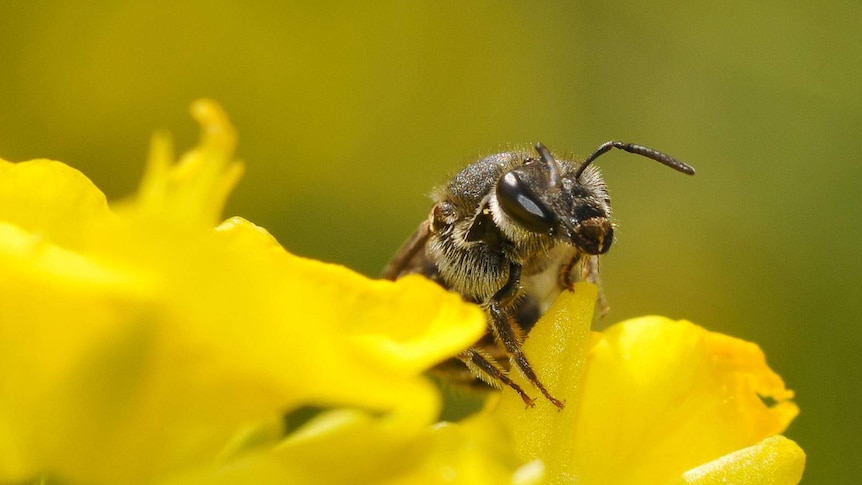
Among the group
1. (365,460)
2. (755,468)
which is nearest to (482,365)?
(755,468)

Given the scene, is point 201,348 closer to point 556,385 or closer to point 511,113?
point 556,385

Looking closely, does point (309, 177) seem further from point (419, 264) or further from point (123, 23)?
point (419, 264)

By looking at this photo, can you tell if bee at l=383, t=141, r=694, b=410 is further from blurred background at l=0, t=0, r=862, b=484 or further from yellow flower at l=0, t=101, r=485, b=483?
blurred background at l=0, t=0, r=862, b=484

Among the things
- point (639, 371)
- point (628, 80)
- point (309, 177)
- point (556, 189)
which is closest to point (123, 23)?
point (309, 177)

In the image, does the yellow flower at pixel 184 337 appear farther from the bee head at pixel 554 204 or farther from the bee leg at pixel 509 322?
the bee head at pixel 554 204

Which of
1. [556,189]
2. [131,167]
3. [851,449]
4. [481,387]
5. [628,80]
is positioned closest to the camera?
[556,189]

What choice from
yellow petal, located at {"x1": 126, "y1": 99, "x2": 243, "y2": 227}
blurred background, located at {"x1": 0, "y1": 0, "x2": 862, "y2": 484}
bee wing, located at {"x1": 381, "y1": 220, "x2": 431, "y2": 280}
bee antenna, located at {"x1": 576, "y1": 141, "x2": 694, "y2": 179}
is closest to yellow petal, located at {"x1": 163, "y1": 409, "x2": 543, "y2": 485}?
yellow petal, located at {"x1": 126, "y1": 99, "x2": 243, "y2": 227}
